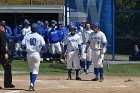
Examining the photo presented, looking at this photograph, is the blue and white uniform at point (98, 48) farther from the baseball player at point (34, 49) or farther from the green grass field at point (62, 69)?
the baseball player at point (34, 49)

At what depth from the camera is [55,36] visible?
77.5 ft

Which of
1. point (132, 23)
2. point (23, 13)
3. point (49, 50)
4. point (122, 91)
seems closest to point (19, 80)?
point (122, 91)

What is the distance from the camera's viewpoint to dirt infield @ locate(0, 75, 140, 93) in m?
14.9

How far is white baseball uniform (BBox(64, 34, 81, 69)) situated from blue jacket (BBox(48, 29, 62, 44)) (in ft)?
17.8

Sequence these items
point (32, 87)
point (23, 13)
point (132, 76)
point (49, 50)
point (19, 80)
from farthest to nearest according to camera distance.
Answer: point (23, 13), point (49, 50), point (132, 76), point (19, 80), point (32, 87)

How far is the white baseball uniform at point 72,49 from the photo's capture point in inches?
711

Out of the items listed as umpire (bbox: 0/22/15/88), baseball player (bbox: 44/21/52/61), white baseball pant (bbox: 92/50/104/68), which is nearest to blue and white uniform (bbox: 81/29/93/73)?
white baseball pant (bbox: 92/50/104/68)

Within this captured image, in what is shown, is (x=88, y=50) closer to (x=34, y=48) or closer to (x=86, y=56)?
(x=86, y=56)

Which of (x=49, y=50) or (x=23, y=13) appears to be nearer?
(x=49, y=50)

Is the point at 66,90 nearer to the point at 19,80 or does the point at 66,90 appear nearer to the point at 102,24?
the point at 19,80

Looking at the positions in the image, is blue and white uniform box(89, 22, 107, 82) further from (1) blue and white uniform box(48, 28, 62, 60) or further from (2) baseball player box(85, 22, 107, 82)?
(1) blue and white uniform box(48, 28, 62, 60)

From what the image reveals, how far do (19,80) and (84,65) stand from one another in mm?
3703

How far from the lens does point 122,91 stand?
48.6 feet

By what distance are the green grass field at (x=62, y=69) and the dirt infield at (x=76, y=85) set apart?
1.72m
